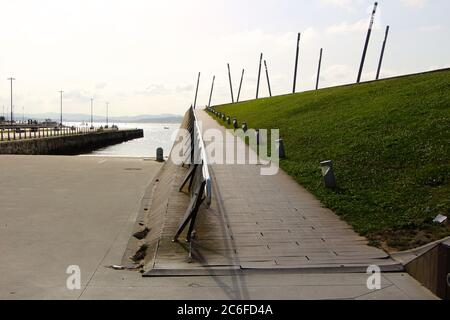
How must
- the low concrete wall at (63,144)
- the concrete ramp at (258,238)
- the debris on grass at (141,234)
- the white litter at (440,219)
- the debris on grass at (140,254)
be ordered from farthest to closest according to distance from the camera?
the low concrete wall at (63,144) < the debris on grass at (141,234) < the white litter at (440,219) < the debris on grass at (140,254) < the concrete ramp at (258,238)

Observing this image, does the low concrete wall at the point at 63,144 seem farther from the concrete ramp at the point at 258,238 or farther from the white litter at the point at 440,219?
the white litter at the point at 440,219

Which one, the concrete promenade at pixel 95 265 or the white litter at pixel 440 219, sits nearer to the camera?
the concrete promenade at pixel 95 265

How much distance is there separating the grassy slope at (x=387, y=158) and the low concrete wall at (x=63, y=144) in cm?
2195

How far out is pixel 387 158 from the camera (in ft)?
40.4

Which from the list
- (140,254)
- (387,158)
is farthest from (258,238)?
(387,158)

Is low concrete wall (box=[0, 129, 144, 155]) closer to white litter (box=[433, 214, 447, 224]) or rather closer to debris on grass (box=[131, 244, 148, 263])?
debris on grass (box=[131, 244, 148, 263])

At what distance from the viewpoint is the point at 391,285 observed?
19.8ft

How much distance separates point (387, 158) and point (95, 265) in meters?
7.82

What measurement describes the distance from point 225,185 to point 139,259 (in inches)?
197

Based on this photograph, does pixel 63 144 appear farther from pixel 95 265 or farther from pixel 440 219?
pixel 440 219

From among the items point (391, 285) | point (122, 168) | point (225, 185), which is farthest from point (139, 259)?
point (122, 168)

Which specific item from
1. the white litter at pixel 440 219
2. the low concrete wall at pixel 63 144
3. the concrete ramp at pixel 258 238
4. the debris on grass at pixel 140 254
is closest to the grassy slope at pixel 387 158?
the white litter at pixel 440 219

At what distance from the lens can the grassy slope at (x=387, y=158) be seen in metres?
8.49

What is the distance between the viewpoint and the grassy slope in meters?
8.49
